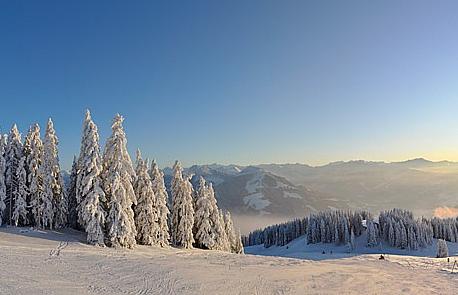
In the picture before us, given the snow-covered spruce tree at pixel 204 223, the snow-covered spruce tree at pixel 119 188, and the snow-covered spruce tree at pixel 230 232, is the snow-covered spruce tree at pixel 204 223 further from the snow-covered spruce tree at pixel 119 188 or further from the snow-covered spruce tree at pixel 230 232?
the snow-covered spruce tree at pixel 119 188

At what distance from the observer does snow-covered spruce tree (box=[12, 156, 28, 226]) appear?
4586 centimetres

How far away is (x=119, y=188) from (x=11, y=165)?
18387mm

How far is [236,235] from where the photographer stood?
249 feet

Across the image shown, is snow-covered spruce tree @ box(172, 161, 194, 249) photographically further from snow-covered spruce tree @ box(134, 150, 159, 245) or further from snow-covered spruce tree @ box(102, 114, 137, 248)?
snow-covered spruce tree @ box(102, 114, 137, 248)

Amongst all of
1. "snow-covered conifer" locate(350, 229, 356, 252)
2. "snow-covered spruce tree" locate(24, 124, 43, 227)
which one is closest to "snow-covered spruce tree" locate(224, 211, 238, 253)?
"snow-covered spruce tree" locate(24, 124, 43, 227)

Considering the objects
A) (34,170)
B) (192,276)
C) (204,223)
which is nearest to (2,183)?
(34,170)

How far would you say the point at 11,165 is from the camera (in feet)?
162

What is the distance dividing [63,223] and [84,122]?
14.7 m

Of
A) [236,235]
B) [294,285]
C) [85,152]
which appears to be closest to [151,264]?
[294,285]

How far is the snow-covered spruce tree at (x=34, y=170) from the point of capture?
46281 mm

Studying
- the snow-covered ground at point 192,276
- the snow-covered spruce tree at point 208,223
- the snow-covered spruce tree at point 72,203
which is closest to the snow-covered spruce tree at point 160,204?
the snow-covered spruce tree at point 208,223

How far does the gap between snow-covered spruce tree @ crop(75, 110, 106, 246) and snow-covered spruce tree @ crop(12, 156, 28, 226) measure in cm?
782

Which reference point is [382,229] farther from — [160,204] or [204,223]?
[160,204]

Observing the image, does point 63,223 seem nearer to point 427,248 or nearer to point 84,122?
point 84,122
